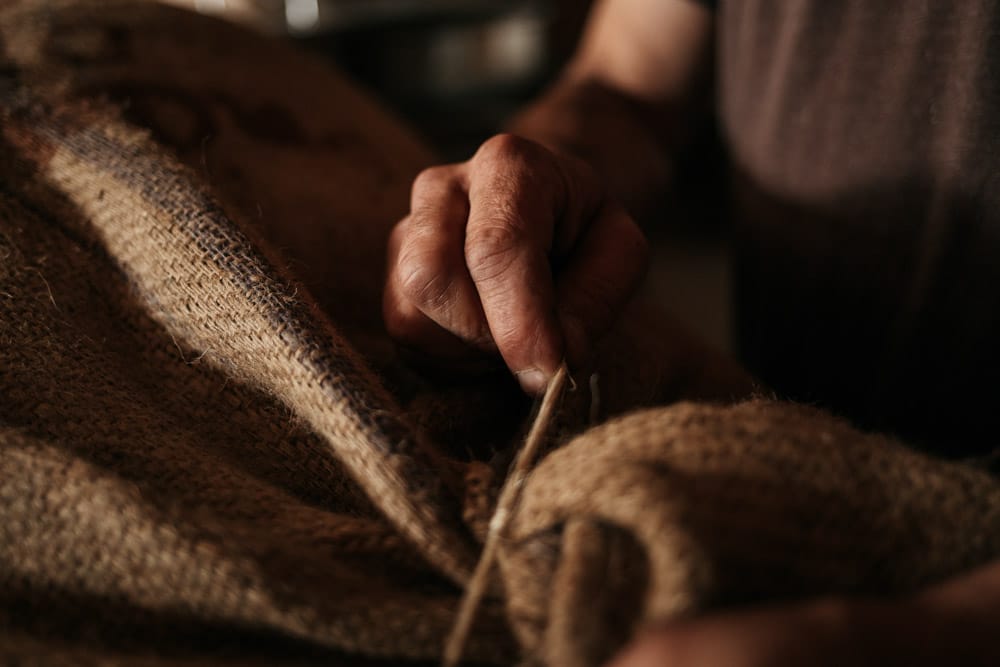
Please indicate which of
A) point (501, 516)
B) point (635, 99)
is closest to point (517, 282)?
point (501, 516)

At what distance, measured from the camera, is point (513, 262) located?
0.38 m

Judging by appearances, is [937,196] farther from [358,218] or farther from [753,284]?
[358,218]

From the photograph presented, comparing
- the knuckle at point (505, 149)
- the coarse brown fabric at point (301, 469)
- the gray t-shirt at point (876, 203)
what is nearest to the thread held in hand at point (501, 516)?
the coarse brown fabric at point (301, 469)

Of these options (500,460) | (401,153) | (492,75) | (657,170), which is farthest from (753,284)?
(492,75)

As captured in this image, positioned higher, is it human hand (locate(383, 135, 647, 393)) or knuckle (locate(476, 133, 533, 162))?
knuckle (locate(476, 133, 533, 162))

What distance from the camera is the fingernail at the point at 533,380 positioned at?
1.25ft

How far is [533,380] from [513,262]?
0.20 feet

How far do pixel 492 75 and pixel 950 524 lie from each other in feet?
4.79

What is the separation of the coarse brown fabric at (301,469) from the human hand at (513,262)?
0.12 ft

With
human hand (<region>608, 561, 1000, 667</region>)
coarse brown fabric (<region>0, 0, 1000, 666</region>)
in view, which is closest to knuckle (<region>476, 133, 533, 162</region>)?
coarse brown fabric (<region>0, 0, 1000, 666</region>)

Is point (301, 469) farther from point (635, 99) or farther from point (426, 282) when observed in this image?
point (635, 99)

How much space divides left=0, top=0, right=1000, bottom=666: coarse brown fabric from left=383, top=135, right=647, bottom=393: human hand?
4 centimetres

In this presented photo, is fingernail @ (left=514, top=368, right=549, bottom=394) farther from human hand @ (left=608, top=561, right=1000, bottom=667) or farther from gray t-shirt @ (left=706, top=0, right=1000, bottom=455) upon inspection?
gray t-shirt @ (left=706, top=0, right=1000, bottom=455)

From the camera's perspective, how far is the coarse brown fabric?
278 millimetres
